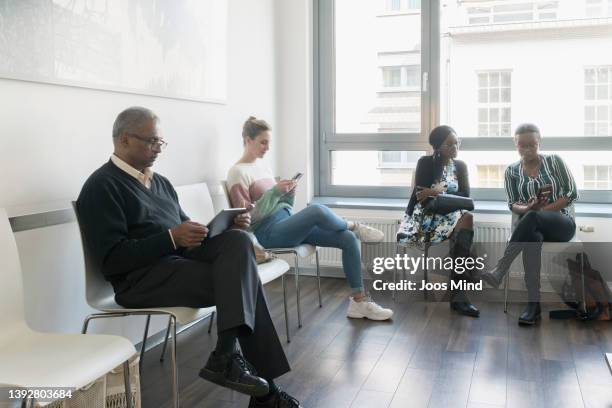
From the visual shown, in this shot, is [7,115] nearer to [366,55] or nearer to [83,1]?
[83,1]

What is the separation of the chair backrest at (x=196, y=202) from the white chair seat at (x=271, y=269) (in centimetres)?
40

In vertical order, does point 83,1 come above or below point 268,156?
above

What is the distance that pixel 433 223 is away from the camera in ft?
12.6

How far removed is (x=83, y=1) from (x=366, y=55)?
8.45ft

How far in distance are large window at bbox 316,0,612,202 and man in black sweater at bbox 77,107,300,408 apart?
8.49ft

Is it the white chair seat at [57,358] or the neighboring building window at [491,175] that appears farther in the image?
the neighboring building window at [491,175]

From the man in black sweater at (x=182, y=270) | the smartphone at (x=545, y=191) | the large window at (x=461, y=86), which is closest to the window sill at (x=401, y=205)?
the large window at (x=461, y=86)

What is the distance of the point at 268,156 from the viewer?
459 centimetres

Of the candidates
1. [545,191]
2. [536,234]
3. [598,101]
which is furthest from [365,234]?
[598,101]

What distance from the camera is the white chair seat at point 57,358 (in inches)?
63.7

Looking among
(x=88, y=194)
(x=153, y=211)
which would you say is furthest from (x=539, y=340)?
(x=88, y=194)

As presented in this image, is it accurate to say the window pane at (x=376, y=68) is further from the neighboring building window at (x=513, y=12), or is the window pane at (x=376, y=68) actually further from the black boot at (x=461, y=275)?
the black boot at (x=461, y=275)

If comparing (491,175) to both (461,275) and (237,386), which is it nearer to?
(461,275)

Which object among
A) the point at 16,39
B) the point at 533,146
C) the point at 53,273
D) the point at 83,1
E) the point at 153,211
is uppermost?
the point at 83,1
